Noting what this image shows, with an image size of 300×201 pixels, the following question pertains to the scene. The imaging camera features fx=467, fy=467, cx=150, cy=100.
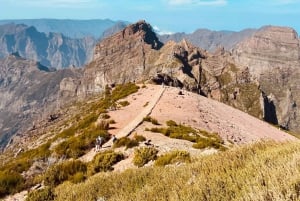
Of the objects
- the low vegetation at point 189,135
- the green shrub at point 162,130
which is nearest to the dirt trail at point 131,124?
the green shrub at point 162,130

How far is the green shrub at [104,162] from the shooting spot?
884 inches

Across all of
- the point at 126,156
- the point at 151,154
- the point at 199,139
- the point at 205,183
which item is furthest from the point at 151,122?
the point at 205,183

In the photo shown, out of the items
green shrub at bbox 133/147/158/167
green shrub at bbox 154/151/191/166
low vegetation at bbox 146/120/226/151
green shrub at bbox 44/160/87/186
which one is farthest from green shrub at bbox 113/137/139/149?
green shrub at bbox 154/151/191/166

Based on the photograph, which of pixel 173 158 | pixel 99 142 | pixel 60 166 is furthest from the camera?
pixel 99 142

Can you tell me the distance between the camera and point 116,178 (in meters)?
13.7

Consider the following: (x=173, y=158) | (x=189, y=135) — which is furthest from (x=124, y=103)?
(x=173, y=158)

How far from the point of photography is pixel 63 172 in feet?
72.2

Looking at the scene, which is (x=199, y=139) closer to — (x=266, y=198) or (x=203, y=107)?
(x=203, y=107)

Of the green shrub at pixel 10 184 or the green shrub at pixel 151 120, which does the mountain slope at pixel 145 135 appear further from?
the green shrub at pixel 10 184

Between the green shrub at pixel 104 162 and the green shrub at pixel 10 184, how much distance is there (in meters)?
3.70

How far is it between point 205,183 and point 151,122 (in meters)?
27.1

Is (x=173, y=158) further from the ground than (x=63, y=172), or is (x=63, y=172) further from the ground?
(x=173, y=158)

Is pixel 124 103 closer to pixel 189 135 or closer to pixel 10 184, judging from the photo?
pixel 189 135

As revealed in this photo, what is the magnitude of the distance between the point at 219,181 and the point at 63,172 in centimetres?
1395
